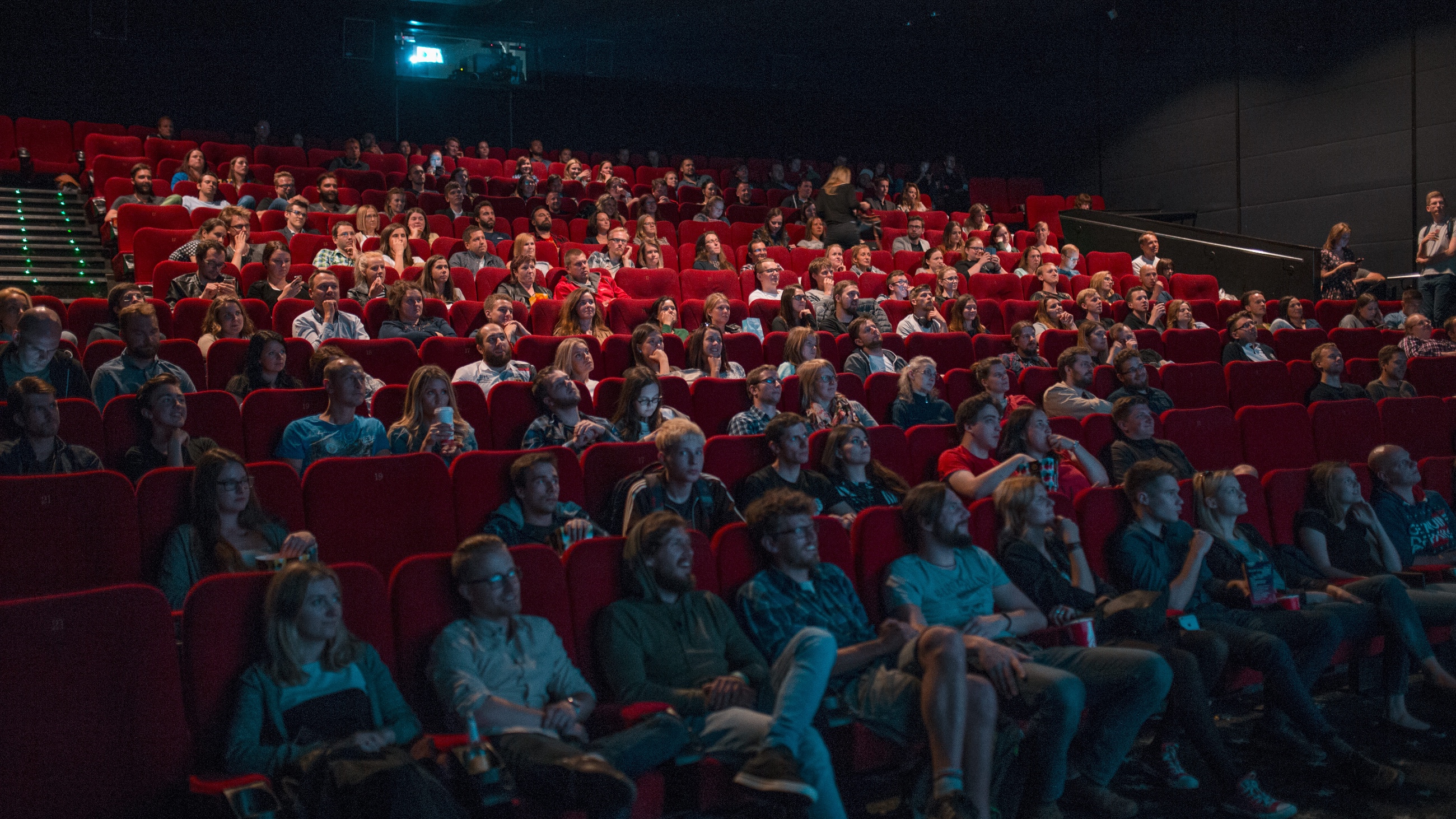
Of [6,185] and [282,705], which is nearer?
[282,705]

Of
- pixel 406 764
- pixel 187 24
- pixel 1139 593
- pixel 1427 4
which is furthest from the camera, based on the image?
pixel 187 24

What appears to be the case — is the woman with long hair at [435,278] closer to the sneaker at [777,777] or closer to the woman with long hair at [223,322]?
the woman with long hair at [223,322]

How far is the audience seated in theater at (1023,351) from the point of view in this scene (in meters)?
3.17

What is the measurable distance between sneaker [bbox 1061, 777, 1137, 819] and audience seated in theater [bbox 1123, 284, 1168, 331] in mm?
2432

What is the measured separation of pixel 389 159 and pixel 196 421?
143 inches

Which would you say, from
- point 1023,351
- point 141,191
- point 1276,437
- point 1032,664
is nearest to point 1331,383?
point 1276,437

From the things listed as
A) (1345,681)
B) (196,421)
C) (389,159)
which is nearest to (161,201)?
(389,159)

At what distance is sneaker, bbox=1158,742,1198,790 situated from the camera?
1.65 m

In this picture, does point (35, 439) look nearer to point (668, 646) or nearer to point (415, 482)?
point (415, 482)

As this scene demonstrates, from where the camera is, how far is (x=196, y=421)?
2.03m

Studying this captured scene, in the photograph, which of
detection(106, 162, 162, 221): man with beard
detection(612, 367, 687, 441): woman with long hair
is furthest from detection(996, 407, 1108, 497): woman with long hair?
detection(106, 162, 162, 221): man with beard

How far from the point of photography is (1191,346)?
11.8 ft

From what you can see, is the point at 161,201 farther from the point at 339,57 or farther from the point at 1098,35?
the point at 1098,35

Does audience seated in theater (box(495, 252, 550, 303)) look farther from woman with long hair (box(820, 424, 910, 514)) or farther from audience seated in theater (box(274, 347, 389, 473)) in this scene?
woman with long hair (box(820, 424, 910, 514))
